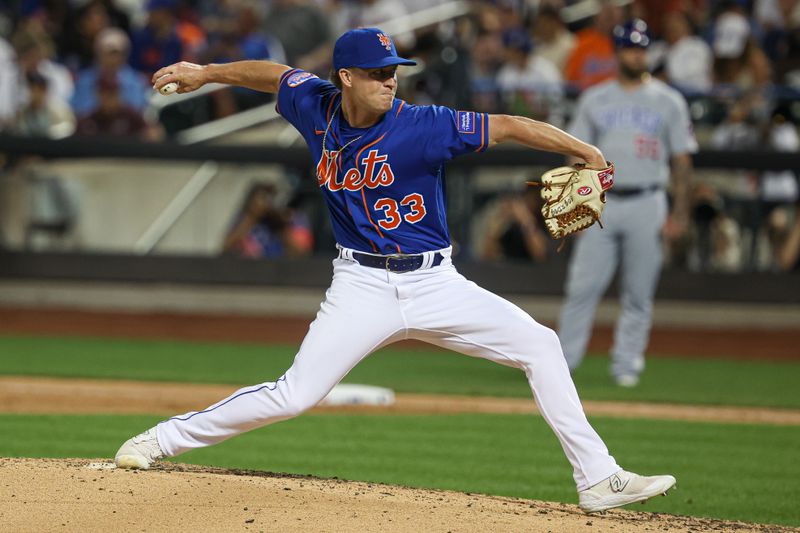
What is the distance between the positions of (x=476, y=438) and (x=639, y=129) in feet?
9.44

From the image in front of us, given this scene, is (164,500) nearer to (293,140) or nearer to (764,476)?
(764,476)

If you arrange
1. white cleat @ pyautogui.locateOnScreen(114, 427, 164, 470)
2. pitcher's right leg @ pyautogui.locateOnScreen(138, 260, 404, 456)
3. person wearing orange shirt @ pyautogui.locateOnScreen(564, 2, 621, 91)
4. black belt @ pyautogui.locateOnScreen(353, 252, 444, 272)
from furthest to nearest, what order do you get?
person wearing orange shirt @ pyautogui.locateOnScreen(564, 2, 621, 91) → white cleat @ pyautogui.locateOnScreen(114, 427, 164, 470) → black belt @ pyautogui.locateOnScreen(353, 252, 444, 272) → pitcher's right leg @ pyautogui.locateOnScreen(138, 260, 404, 456)

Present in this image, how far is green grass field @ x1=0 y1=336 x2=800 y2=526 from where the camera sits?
6.42m

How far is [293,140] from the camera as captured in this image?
533 inches

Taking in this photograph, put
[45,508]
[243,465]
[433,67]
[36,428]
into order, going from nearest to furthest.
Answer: [45,508] → [243,465] → [36,428] → [433,67]

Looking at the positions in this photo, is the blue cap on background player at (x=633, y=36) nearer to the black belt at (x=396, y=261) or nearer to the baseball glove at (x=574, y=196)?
the baseball glove at (x=574, y=196)

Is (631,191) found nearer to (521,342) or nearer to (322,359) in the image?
(521,342)

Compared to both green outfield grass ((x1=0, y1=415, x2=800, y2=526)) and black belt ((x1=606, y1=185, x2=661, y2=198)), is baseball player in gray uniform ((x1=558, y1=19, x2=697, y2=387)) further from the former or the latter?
green outfield grass ((x1=0, y1=415, x2=800, y2=526))

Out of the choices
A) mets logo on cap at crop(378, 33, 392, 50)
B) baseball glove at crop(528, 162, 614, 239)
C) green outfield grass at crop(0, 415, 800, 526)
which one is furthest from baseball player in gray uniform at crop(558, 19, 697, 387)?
mets logo on cap at crop(378, 33, 392, 50)

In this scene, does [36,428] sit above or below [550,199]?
below

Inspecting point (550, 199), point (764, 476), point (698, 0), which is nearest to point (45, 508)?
point (550, 199)

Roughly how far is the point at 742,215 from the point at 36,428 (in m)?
7.55

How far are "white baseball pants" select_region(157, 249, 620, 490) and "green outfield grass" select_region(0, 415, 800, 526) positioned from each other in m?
1.05

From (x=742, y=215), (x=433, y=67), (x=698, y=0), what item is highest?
(x=698, y=0)
